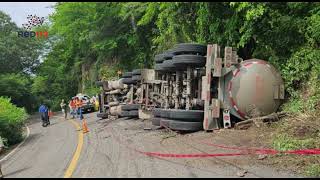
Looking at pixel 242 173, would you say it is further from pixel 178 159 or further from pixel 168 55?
pixel 168 55

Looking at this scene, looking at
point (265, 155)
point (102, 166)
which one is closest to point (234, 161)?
point (265, 155)

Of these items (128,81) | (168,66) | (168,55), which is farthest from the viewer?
(128,81)

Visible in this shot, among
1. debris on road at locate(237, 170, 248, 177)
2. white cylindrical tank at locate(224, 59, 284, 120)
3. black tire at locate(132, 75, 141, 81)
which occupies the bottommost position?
debris on road at locate(237, 170, 248, 177)

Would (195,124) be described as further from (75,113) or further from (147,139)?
(75,113)

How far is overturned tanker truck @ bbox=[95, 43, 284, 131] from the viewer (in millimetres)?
12172

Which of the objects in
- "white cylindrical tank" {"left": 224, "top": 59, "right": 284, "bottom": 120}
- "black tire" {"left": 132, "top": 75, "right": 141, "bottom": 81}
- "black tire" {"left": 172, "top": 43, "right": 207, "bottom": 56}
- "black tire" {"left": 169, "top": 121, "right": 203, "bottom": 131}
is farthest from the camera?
"black tire" {"left": 132, "top": 75, "right": 141, "bottom": 81}

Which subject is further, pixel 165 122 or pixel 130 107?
pixel 130 107

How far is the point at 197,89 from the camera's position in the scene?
45.1ft

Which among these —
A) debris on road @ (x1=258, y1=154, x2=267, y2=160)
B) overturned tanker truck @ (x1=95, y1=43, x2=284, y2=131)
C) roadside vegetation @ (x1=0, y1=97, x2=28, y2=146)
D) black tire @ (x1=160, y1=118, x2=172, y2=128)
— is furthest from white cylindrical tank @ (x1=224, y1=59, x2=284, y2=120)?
roadside vegetation @ (x1=0, y1=97, x2=28, y2=146)

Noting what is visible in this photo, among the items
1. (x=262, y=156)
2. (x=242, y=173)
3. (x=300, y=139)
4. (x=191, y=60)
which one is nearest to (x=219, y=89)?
(x=191, y=60)

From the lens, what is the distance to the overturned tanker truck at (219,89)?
12.2 m

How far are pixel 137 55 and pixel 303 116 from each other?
77.9 feet

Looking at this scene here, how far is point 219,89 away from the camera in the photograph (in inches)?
498

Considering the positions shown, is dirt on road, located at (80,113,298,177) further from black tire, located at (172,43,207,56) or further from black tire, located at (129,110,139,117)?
black tire, located at (129,110,139,117)
